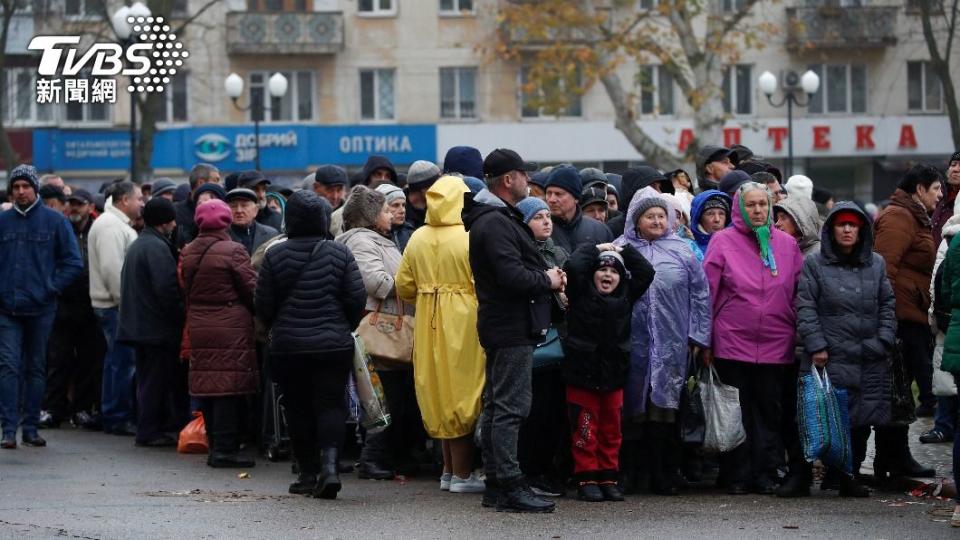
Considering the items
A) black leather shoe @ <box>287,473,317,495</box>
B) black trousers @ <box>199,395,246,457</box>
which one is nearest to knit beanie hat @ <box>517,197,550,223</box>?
black leather shoe @ <box>287,473,317,495</box>

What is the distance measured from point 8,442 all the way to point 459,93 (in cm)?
3947

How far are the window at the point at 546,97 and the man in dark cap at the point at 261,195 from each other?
27.5 meters

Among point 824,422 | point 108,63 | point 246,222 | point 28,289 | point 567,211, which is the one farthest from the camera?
point 108,63

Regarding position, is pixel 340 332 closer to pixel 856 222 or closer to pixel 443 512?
pixel 443 512

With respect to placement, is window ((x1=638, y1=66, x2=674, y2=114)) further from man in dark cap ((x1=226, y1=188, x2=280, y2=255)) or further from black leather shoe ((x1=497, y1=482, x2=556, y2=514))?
black leather shoe ((x1=497, y1=482, x2=556, y2=514))

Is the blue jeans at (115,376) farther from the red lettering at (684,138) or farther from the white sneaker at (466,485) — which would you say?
the red lettering at (684,138)

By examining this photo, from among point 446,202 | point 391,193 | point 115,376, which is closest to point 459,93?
point 115,376

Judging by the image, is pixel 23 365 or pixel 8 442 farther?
pixel 23 365

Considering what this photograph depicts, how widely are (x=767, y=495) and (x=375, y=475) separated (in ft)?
9.23

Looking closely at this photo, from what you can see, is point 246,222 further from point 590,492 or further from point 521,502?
point 521,502

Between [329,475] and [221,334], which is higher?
[221,334]

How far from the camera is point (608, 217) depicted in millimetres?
14211

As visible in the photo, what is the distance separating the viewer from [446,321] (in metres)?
11.6

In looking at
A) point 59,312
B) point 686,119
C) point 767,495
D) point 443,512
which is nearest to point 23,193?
point 59,312
